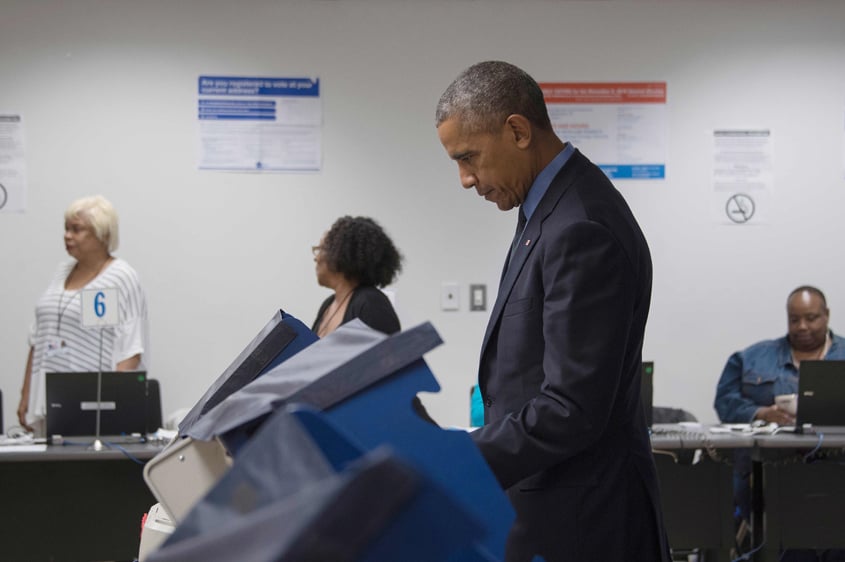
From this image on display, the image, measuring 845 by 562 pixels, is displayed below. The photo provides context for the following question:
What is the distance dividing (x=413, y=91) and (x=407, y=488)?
468cm

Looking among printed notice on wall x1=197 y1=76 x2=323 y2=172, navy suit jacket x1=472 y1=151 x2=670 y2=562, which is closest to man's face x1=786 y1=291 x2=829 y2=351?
printed notice on wall x1=197 y1=76 x2=323 y2=172

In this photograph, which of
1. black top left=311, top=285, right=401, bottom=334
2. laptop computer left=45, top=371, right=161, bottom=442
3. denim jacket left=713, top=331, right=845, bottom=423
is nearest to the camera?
laptop computer left=45, top=371, right=161, bottom=442

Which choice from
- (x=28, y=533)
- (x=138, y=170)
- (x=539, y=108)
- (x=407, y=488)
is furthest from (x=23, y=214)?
(x=407, y=488)

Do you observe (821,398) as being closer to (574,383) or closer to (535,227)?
(535,227)

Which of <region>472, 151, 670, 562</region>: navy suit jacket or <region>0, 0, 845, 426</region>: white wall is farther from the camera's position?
<region>0, 0, 845, 426</region>: white wall

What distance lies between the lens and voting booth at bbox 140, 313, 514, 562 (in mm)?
724

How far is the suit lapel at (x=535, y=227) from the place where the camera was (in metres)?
1.65

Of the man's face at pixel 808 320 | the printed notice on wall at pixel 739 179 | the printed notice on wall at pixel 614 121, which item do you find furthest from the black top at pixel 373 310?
the printed notice on wall at pixel 739 179

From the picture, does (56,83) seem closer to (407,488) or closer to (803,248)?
(803,248)

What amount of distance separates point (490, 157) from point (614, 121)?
3800mm

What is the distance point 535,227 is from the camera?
1662mm

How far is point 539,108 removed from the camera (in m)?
1.68

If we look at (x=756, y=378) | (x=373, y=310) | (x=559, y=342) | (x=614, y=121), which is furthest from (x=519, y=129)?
(x=614, y=121)

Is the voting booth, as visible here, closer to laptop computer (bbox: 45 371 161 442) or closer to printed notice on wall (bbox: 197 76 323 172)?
laptop computer (bbox: 45 371 161 442)
